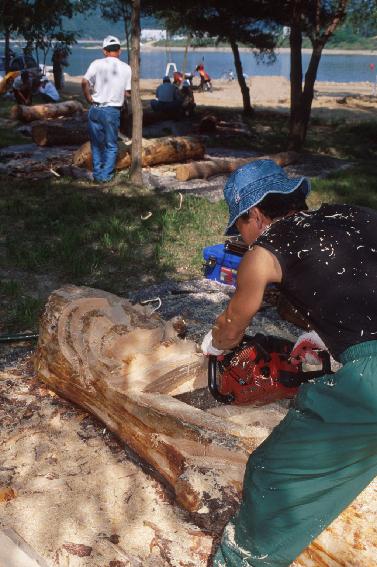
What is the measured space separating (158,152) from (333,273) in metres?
9.98

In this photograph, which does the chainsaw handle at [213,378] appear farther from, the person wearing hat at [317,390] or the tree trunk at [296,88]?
the tree trunk at [296,88]

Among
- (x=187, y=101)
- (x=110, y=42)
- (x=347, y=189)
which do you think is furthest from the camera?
(x=187, y=101)

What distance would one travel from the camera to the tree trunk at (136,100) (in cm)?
923

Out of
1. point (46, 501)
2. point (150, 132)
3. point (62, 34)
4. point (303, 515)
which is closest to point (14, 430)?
point (46, 501)

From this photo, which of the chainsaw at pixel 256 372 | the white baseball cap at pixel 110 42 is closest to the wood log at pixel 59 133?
the white baseball cap at pixel 110 42

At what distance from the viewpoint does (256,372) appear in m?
3.35

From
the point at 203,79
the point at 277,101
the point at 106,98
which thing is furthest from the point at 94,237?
the point at 203,79

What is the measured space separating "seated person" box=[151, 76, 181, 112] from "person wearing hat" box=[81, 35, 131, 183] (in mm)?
7208

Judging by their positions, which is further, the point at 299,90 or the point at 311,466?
the point at 299,90

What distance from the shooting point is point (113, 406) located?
3.51m

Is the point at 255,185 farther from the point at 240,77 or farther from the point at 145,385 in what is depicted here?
the point at 240,77

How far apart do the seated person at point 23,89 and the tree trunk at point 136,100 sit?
1065 cm

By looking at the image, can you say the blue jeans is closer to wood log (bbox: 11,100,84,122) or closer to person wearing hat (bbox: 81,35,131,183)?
person wearing hat (bbox: 81,35,131,183)

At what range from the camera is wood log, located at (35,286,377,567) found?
262cm
